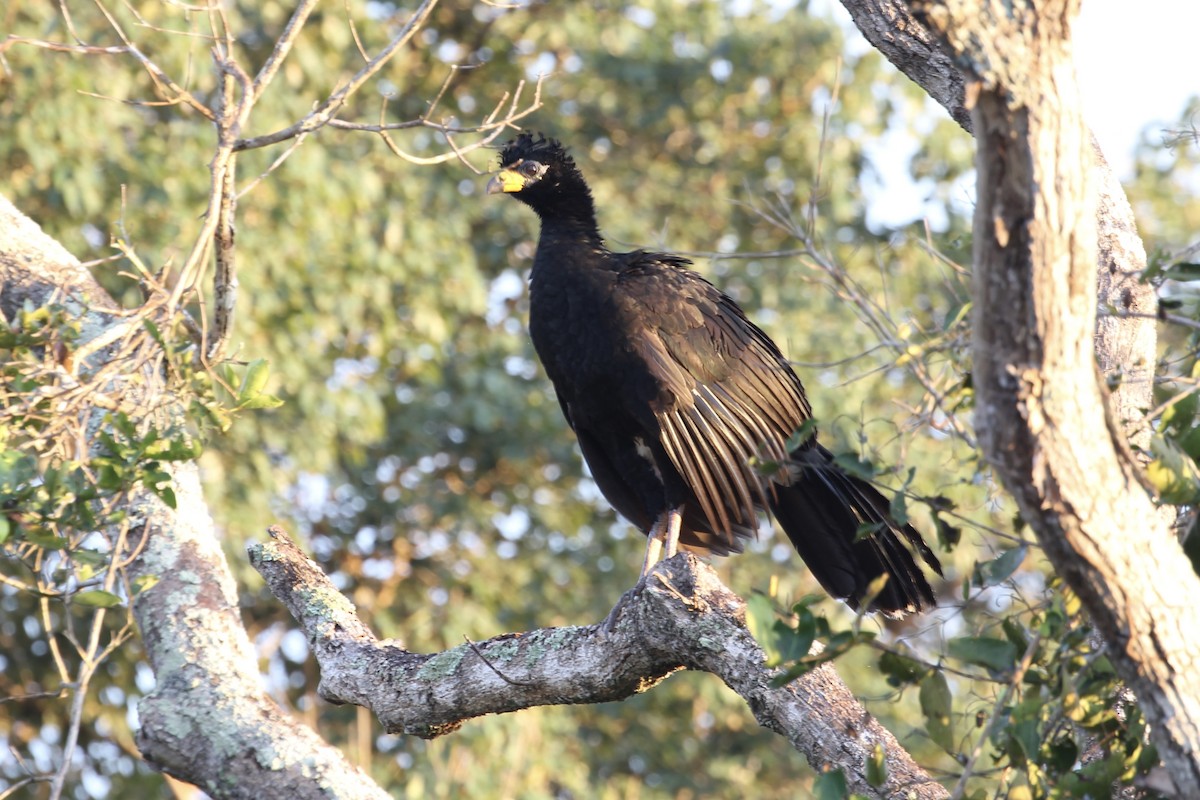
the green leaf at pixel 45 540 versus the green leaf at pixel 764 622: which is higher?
the green leaf at pixel 764 622

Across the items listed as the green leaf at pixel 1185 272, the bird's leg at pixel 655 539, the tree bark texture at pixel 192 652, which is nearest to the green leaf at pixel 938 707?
the green leaf at pixel 1185 272

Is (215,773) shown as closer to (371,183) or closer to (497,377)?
(371,183)

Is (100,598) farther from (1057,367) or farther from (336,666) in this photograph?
(1057,367)

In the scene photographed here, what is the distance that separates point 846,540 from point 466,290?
4.15 m

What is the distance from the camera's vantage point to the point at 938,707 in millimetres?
2076

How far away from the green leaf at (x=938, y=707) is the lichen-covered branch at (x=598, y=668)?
389 millimetres

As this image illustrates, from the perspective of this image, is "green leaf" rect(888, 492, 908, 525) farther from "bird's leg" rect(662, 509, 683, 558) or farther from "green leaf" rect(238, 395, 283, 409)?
"bird's leg" rect(662, 509, 683, 558)

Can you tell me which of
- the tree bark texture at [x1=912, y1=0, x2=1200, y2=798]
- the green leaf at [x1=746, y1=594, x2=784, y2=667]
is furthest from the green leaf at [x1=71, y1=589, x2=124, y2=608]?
the tree bark texture at [x1=912, y1=0, x2=1200, y2=798]

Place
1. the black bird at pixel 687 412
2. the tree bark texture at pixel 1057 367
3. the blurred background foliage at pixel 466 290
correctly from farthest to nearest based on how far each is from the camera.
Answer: the blurred background foliage at pixel 466 290 → the black bird at pixel 687 412 → the tree bark texture at pixel 1057 367

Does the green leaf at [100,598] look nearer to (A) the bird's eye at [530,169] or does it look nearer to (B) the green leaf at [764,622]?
(B) the green leaf at [764,622]

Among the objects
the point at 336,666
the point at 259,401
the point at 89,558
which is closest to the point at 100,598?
the point at 89,558

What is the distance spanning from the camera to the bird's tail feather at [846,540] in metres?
3.70

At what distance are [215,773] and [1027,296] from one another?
2.19 m

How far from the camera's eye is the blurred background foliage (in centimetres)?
659
